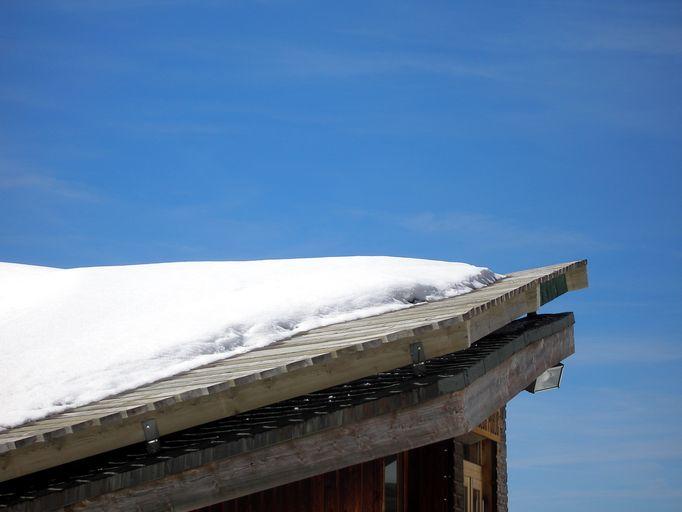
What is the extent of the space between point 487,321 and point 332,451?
137 centimetres

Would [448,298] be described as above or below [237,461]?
above

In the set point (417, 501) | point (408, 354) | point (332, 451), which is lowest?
point (417, 501)

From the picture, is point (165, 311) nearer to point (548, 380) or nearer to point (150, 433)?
point (150, 433)

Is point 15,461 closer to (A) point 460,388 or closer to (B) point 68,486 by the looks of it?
(B) point 68,486

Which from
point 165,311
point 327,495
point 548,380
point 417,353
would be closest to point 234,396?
point 417,353

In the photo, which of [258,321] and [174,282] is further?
[174,282]

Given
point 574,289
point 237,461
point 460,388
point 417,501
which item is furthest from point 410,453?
point 237,461

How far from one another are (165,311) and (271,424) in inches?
106

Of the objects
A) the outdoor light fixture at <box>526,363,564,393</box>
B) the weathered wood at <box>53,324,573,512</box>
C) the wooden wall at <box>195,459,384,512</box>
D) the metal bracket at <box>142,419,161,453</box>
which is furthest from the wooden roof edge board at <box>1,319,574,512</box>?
the outdoor light fixture at <box>526,363,564,393</box>

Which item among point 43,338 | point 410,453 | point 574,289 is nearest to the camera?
point 43,338

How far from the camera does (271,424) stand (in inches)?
167

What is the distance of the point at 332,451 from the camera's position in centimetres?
433

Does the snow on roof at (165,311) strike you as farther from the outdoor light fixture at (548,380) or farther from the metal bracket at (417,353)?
the metal bracket at (417,353)

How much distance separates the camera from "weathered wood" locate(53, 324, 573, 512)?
12.9 feet
